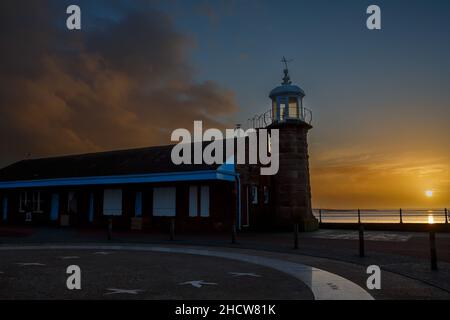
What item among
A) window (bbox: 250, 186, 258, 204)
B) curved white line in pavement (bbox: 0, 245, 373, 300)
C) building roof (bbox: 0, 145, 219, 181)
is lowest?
curved white line in pavement (bbox: 0, 245, 373, 300)

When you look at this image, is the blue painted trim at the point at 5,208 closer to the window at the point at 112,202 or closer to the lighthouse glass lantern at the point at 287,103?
the window at the point at 112,202

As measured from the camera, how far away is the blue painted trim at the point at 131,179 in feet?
73.4

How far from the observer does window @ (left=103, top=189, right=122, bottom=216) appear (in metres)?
26.7

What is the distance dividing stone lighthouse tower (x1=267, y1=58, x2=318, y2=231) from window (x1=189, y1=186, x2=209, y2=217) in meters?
5.53

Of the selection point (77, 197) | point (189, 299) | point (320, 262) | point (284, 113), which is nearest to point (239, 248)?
point (320, 262)

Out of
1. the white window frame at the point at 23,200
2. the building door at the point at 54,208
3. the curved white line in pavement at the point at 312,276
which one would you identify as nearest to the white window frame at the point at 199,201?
the curved white line in pavement at the point at 312,276

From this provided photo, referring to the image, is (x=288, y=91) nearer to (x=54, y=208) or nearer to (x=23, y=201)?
(x=54, y=208)

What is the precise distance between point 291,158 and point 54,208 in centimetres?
1735

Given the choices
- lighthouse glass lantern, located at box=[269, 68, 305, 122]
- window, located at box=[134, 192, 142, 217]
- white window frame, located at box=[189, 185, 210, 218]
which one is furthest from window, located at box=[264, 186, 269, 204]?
window, located at box=[134, 192, 142, 217]

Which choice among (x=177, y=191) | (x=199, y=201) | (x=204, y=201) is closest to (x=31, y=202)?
(x=177, y=191)

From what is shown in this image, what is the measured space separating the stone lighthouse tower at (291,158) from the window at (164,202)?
6968mm

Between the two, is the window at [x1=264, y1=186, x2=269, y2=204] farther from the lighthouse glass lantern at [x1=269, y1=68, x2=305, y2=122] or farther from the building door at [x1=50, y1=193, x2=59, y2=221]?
the building door at [x1=50, y1=193, x2=59, y2=221]

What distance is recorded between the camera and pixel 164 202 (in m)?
25.0
